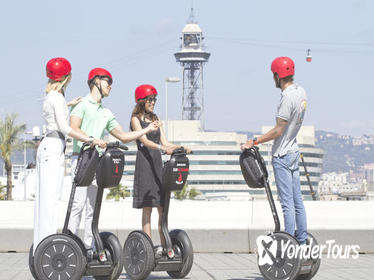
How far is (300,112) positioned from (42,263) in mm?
2610

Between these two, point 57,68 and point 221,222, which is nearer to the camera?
point 57,68

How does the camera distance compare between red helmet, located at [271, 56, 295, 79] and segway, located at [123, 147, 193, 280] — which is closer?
red helmet, located at [271, 56, 295, 79]

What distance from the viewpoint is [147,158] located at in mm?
7688

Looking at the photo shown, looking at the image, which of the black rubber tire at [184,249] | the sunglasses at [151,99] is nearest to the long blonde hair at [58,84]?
the sunglasses at [151,99]

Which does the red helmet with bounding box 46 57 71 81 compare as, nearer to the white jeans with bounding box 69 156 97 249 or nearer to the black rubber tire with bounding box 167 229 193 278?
the white jeans with bounding box 69 156 97 249

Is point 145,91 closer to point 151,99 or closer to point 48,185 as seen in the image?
point 151,99

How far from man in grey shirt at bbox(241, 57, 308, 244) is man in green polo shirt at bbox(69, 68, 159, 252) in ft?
3.66

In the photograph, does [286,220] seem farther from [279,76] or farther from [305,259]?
[279,76]

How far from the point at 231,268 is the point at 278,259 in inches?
84.3

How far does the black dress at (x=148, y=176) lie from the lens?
7.61 m

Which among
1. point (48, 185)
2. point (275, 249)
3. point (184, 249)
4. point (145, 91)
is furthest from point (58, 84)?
point (275, 249)

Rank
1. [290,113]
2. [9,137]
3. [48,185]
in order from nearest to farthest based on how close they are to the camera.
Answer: [48,185], [290,113], [9,137]

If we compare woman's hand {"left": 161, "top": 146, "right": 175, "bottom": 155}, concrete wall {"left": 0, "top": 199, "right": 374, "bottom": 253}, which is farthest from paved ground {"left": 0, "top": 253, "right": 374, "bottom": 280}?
woman's hand {"left": 161, "top": 146, "right": 175, "bottom": 155}

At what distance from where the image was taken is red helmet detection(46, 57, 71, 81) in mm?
6789
